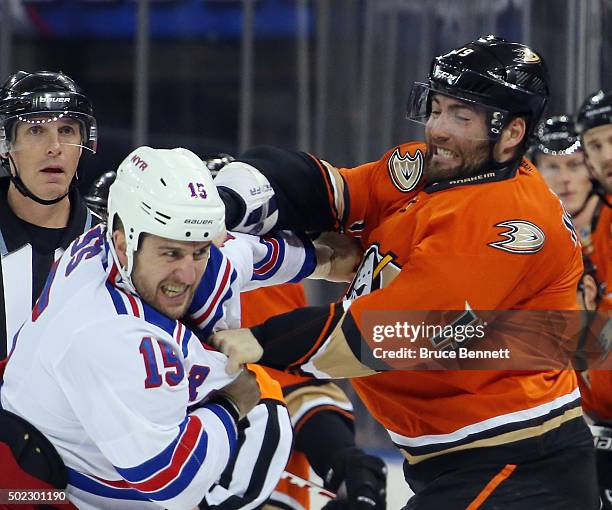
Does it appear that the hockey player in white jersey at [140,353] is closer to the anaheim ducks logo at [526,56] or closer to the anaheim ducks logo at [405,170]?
the anaheim ducks logo at [405,170]

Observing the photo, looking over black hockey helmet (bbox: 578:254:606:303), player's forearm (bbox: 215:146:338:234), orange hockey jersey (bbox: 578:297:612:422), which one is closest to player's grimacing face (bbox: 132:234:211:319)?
player's forearm (bbox: 215:146:338:234)

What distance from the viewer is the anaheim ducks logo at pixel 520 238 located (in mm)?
1988

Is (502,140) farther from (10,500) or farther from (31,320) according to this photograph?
(10,500)

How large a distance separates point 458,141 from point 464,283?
311 mm

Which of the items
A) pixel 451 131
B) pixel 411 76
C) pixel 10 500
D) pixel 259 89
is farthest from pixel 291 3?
pixel 10 500

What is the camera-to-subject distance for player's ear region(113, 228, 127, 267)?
6.07ft

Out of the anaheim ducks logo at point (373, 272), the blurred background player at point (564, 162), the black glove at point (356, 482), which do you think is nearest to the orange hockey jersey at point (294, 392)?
the black glove at point (356, 482)

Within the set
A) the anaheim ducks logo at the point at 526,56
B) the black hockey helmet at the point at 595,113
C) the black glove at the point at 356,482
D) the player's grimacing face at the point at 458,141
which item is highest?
the anaheim ducks logo at the point at 526,56

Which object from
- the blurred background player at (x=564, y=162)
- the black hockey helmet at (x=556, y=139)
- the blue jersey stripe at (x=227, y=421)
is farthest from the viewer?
the black hockey helmet at (x=556, y=139)

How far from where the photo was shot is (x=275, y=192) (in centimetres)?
222

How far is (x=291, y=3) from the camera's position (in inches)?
244

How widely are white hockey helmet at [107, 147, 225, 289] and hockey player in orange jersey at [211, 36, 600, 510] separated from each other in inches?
8.8

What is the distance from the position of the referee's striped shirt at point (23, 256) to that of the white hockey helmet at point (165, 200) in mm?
695

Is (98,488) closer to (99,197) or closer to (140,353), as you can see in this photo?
(140,353)
